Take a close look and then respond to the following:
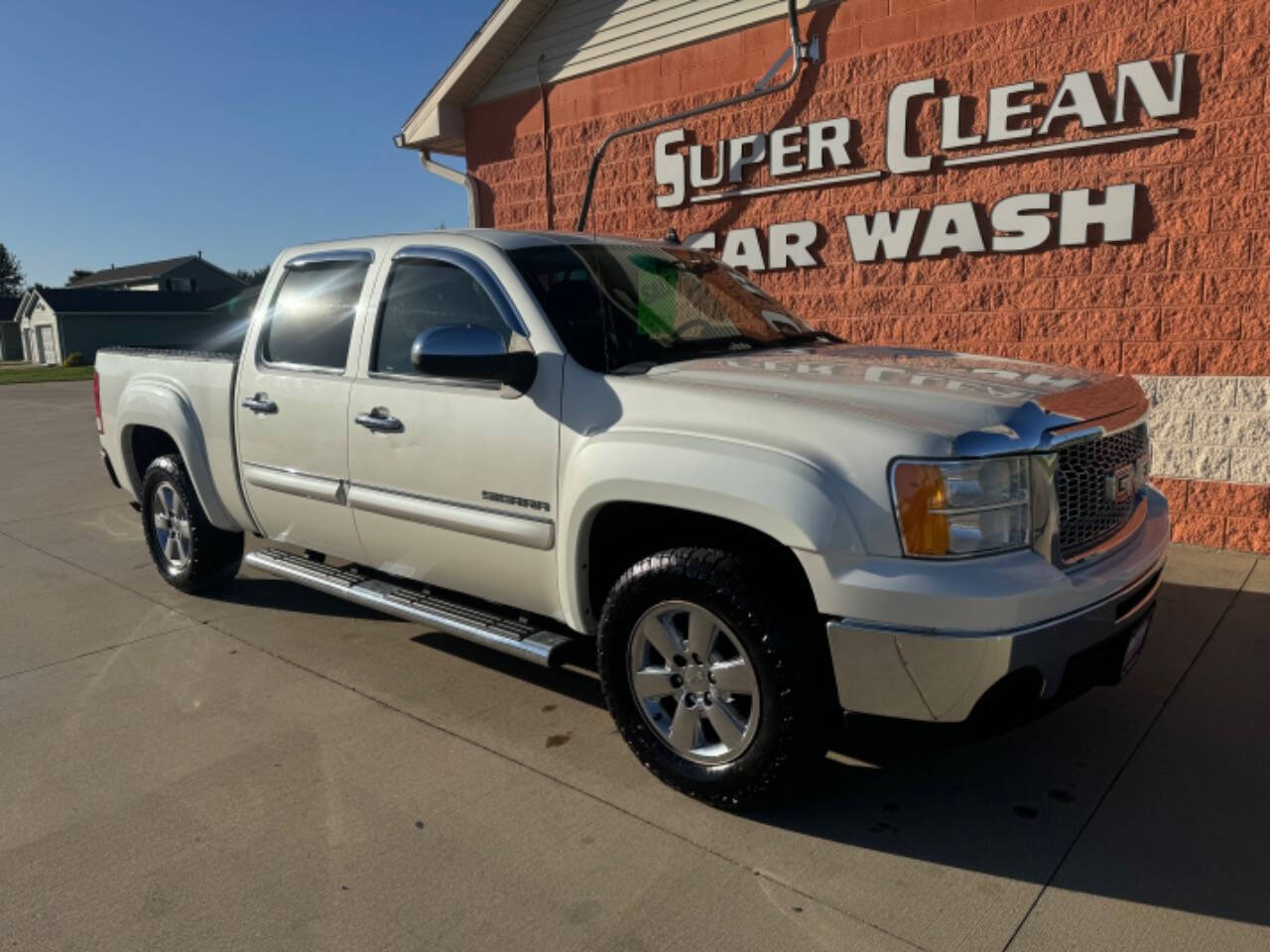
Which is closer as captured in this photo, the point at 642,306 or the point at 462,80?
the point at 642,306

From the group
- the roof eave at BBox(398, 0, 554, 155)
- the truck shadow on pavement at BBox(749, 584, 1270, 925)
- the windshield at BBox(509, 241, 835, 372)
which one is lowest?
the truck shadow on pavement at BBox(749, 584, 1270, 925)

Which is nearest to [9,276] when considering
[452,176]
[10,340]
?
[10,340]

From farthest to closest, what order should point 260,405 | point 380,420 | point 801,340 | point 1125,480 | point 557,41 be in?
point 557,41 < point 260,405 < point 801,340 < point 380,420 < point 1125,480

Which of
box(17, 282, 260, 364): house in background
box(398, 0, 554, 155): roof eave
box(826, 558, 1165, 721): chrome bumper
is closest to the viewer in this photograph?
box(826, 558, 1165, 721): chrome bumper

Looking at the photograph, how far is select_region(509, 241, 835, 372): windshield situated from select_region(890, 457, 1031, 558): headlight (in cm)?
117

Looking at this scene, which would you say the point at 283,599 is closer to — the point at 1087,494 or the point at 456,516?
the point at 456,516

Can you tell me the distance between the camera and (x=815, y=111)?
7559 millimetres

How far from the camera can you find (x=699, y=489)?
2930mm

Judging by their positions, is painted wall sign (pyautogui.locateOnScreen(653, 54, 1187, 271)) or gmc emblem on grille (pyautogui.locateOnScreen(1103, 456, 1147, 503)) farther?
painted wall sign (pyautogui.locateOnScreen(653, 54, 1187, 271))

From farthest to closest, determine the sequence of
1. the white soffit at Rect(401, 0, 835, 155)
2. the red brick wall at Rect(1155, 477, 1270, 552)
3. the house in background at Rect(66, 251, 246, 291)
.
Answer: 1. the house in background at Rect(66, 251, 246, 291)
2. the white soffit at Rect(401, 0, 835, 155)
3. the red brick wall at Rect(1155, 477, 1270, 552)

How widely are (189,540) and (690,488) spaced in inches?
146

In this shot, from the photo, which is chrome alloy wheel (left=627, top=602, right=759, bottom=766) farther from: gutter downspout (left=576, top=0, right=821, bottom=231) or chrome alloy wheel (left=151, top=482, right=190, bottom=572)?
gutter downspout (left=576, top=0, right=821, bottom=231)

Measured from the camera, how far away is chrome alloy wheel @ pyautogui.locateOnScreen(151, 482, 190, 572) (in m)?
5.50

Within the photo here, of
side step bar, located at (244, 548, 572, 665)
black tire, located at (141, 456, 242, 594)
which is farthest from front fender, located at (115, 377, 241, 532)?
side step bar, located at (244, 548, 572, 665)
